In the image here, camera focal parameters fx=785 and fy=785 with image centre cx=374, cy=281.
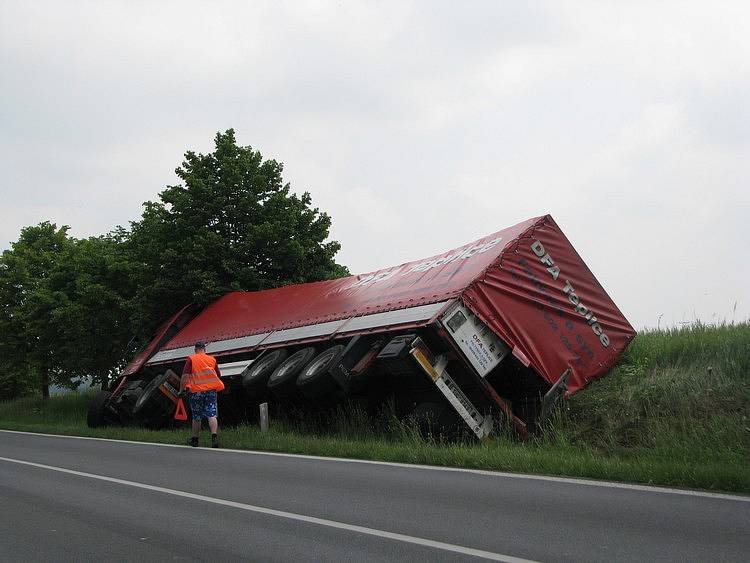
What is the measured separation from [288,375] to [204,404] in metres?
1.36

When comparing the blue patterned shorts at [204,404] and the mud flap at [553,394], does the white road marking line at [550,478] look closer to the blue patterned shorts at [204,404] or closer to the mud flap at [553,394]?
the blue patterned shorts at [204,404]

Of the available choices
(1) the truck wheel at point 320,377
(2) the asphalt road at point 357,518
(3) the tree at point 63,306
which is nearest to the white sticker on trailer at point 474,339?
(1) the truck wheel at point 320,377

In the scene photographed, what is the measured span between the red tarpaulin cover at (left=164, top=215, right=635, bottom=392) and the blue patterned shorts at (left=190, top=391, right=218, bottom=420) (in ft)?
7.67

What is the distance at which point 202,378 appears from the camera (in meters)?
11.9

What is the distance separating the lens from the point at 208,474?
8336 millimetres

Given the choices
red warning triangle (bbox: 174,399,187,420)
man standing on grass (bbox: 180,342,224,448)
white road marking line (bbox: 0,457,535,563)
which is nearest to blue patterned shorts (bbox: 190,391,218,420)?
man standing on grass (bbox: 180,342,224,448)

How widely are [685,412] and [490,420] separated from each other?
243 centimetres

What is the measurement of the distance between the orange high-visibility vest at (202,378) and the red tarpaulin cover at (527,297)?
213 centimetres

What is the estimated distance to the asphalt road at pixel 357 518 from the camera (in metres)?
4.72

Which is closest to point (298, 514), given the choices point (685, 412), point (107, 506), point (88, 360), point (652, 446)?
point (107, 506)

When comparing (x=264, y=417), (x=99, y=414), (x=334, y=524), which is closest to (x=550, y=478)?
(x=334, y=524)

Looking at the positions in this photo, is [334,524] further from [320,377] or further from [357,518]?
[320,377]

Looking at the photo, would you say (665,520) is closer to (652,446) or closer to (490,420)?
(652,446)

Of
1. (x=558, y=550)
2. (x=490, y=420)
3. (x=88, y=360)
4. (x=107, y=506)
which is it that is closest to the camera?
(x=558, y=550)
